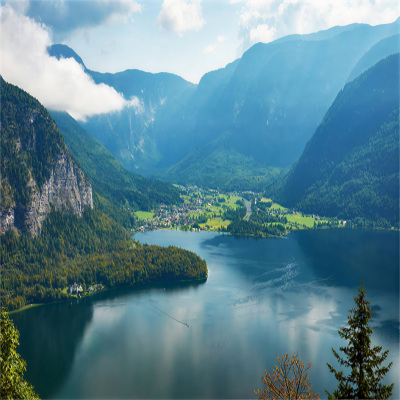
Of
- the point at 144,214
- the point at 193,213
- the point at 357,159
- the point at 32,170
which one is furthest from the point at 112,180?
the point at 357,159

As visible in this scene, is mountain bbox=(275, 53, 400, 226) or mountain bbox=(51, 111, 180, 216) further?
mountain bbox=(51, 111, 180, 216)

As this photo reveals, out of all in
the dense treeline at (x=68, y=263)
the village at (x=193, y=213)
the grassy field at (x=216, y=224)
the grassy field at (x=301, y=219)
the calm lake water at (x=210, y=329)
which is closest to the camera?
the calm lake water at (x=210, y=329)

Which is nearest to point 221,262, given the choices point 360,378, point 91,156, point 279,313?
point 279,313

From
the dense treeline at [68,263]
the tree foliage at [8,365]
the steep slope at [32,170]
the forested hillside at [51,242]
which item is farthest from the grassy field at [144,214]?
the tree foliage at [8,365]

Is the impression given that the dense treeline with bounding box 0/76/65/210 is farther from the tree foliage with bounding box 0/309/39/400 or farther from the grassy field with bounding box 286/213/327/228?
the grassy field with bounding box 286/213/327/228

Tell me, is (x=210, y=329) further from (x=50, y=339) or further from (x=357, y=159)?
(x=357, y=159)

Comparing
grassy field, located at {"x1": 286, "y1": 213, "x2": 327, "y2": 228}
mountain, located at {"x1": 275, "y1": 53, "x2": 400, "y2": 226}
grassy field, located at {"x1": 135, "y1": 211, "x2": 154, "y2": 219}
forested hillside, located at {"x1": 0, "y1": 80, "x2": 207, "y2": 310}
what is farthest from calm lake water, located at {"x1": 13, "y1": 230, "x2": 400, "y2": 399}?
grassy field, located at {"x1": 135, "y1": 211, "x2": 154, "y2": 219}

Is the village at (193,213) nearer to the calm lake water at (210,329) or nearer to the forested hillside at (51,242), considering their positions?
the forested hillside at (51,242)
